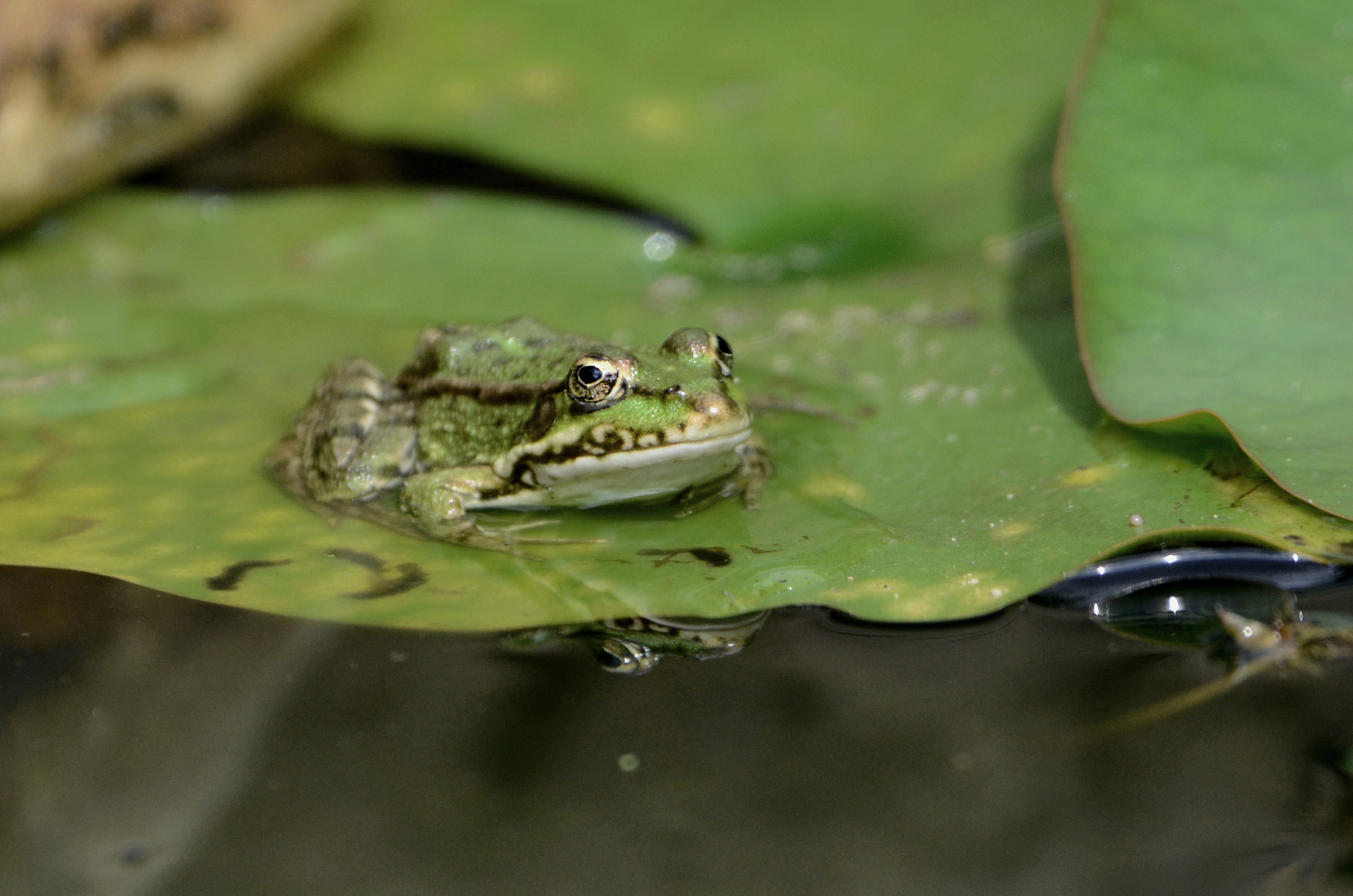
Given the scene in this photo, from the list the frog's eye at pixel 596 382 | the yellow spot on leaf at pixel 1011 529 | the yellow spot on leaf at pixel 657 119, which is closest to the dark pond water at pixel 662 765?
the yellow spot on leaf at pixel 1011 529

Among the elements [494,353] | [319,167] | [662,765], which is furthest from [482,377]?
[319,167]

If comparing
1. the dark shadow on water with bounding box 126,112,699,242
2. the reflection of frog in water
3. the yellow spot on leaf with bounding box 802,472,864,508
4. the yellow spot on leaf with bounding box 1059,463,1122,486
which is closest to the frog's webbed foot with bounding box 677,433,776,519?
the yellow spot on leaf with bounding box 802,472,864,508

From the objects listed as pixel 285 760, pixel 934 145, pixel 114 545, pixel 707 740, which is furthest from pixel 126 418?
pixel 934 145

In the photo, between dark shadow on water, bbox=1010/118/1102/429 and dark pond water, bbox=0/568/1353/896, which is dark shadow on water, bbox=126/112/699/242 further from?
dark pond water, bbox=0/568/1353/896

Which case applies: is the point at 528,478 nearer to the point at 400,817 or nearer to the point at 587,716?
the point at 587,716

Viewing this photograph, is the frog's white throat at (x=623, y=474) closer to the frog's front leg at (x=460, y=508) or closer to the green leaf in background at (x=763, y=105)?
the frog's front leg at (x=460, y=508)

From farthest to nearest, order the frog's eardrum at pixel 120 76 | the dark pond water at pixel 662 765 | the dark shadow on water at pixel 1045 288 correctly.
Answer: the frog's eardrum at pixel 120 76
the dark shadow on water at pixel 1045 288
the dark pond water at pixel 662 765

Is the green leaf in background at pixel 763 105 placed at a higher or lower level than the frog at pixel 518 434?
higher

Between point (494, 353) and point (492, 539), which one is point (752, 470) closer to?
point (492, 539)
